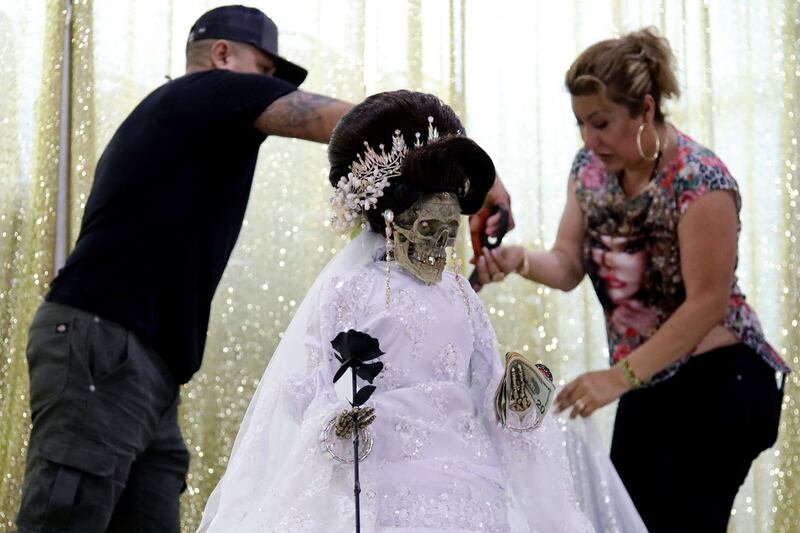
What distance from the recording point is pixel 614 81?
201 cm

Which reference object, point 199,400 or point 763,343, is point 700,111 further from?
point 199,400

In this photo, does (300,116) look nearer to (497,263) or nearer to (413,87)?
(497,263)

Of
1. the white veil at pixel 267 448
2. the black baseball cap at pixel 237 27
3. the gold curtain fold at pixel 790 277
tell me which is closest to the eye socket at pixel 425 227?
the white veil at pixel 267 448

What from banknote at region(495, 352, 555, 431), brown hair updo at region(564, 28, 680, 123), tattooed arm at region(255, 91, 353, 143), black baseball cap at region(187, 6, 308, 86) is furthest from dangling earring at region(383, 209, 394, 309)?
black baseball cap at region(187, 6, 308, 86)

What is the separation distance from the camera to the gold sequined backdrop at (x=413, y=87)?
2779mm

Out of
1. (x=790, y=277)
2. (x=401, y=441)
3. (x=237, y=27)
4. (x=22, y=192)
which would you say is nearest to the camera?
(x=401, y=441)

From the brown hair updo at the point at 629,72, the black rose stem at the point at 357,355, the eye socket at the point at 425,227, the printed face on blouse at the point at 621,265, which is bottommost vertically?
the black rose stem at the point at 357,355

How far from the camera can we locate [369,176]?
5.41ft

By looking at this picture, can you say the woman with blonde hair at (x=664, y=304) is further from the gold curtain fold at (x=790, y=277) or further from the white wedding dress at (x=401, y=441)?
the gold curtain fold at (x=790, y=277)

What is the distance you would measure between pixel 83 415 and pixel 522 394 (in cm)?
75

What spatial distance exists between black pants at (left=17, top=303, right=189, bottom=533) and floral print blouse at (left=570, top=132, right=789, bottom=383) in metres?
0.81

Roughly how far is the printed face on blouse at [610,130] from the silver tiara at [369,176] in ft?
1.51

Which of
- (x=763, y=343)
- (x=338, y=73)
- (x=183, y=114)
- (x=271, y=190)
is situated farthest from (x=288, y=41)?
(x=763, y=343)

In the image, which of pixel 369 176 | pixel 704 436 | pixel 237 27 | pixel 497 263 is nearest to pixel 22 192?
pixel 237 27
